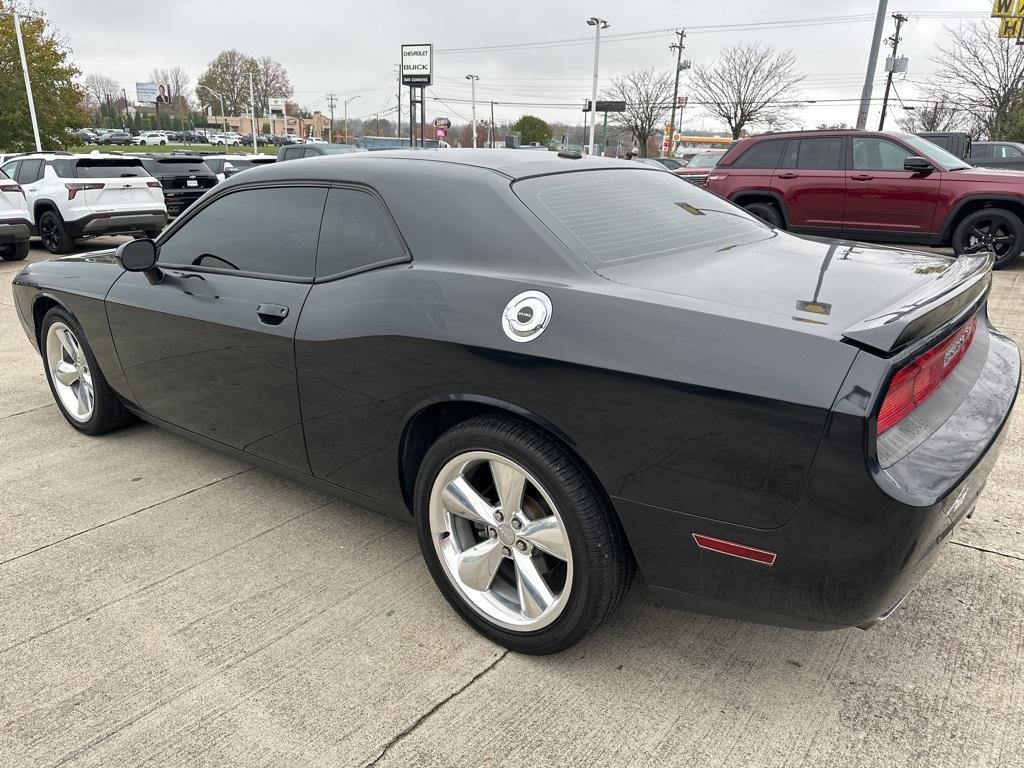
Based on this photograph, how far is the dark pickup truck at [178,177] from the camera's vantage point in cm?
1491

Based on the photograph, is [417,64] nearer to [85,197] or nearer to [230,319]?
[85,197]

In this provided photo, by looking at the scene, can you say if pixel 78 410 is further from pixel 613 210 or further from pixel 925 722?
pixel 925 722

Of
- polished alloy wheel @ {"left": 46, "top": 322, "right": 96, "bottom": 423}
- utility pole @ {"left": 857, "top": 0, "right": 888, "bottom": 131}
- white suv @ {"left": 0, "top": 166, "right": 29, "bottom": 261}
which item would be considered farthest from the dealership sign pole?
polished alloy wheel @ {"left": 46, "top": 322, "right": 96, "bottom": 423}

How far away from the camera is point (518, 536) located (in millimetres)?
2262

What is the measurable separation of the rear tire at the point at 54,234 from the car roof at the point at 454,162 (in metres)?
10.6

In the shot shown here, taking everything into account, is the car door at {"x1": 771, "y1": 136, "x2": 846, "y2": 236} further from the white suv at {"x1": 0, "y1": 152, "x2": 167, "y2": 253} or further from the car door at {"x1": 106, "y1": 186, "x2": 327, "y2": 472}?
the white suv at {"x1": 0, "y1": 152, "x2": 167, "y2": 253}

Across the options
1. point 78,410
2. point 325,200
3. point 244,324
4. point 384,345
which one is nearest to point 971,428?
point 384,345

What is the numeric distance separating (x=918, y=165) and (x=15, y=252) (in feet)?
41.6

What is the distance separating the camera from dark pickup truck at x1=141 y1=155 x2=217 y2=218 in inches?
587

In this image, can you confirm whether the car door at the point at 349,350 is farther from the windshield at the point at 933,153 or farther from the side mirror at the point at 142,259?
the windshield at the point at 933,153

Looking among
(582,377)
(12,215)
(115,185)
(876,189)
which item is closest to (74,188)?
(115,185)

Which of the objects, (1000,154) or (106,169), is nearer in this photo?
(106,169)

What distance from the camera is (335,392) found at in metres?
2.63

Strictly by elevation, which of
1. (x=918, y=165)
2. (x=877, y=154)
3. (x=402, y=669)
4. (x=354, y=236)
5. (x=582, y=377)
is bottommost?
(x=402, y=669)
